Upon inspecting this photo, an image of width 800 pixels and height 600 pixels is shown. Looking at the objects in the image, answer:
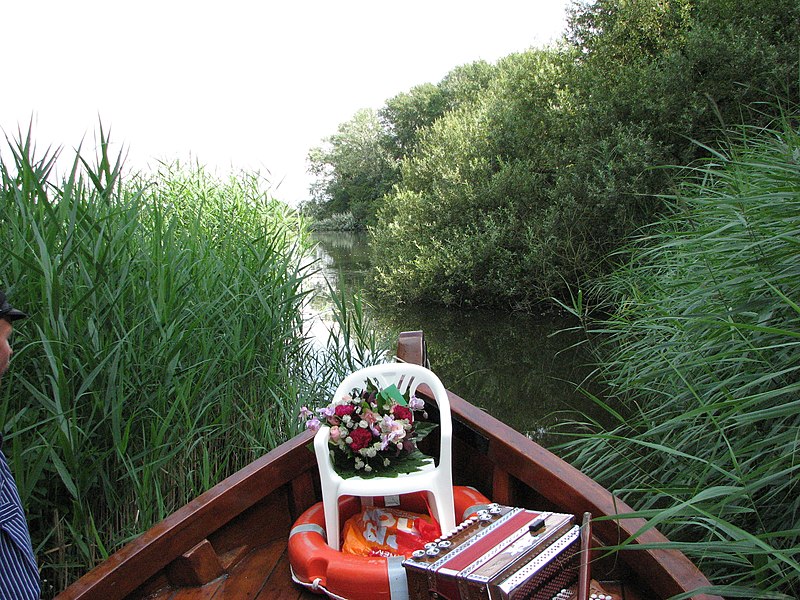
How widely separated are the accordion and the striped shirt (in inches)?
30.9

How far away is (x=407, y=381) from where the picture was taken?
2.50 metres

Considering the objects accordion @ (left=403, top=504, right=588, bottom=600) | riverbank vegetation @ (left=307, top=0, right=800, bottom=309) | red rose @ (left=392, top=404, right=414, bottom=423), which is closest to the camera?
accordion @ (left=403, top=504, right=588, bottom=600)

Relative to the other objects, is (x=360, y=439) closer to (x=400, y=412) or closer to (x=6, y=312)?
(x=400, y=412)

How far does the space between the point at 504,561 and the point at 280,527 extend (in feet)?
3.77

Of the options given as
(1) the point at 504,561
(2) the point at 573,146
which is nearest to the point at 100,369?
(1) the point at 504,561

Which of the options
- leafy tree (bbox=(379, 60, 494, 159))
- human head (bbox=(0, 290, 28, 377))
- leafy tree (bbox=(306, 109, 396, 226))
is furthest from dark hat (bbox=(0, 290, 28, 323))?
leafy tree (bbox=(379, 60, 494, 159))

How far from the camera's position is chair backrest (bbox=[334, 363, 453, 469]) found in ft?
6.73

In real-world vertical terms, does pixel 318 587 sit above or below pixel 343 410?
below

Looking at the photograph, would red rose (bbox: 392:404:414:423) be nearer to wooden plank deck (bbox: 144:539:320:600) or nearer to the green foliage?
wooden plank deck (bbox: 144:539:320:600)

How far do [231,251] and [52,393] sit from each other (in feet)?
5.67

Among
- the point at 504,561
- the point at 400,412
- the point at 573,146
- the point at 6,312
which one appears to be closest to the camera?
the point at 6,312

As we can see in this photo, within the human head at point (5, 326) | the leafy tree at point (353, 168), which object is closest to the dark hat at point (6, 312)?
the human head at point (5, 326)

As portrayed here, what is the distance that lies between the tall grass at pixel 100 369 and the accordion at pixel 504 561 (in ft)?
4.04

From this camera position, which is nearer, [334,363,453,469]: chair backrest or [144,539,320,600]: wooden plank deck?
[144,539,320,600]: wooden plank deck
